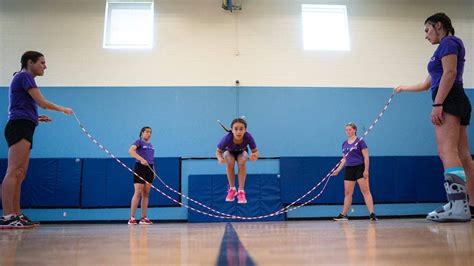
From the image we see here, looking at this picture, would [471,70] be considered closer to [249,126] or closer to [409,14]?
[409,14]

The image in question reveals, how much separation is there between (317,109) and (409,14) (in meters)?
2.70

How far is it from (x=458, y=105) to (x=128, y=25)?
6.08 meters

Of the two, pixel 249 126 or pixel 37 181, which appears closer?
pixel 37 181

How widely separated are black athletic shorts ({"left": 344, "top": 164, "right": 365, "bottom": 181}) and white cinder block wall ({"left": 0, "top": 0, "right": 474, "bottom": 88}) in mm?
2374

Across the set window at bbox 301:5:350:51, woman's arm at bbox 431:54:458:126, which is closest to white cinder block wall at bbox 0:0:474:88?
window at bbox 301:5:350:51

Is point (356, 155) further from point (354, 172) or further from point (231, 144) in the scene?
point (231, 144)

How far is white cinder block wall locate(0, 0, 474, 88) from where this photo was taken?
673 centimetres

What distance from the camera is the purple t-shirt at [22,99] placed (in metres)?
Answer: 2.88

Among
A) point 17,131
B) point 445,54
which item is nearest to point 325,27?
point 445,54

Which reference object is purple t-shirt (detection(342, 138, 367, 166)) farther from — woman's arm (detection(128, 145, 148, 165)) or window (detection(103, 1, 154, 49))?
window (detection(103, 1, 154, 49))

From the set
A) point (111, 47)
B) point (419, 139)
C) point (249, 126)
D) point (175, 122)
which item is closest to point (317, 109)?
point (249, 126)

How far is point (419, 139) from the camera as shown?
6.77m

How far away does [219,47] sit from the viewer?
6.90 metres

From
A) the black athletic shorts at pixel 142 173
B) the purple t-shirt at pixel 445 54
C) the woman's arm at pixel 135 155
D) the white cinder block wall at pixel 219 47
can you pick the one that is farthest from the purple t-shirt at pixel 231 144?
the white cinder block wall at pixel 219 47
